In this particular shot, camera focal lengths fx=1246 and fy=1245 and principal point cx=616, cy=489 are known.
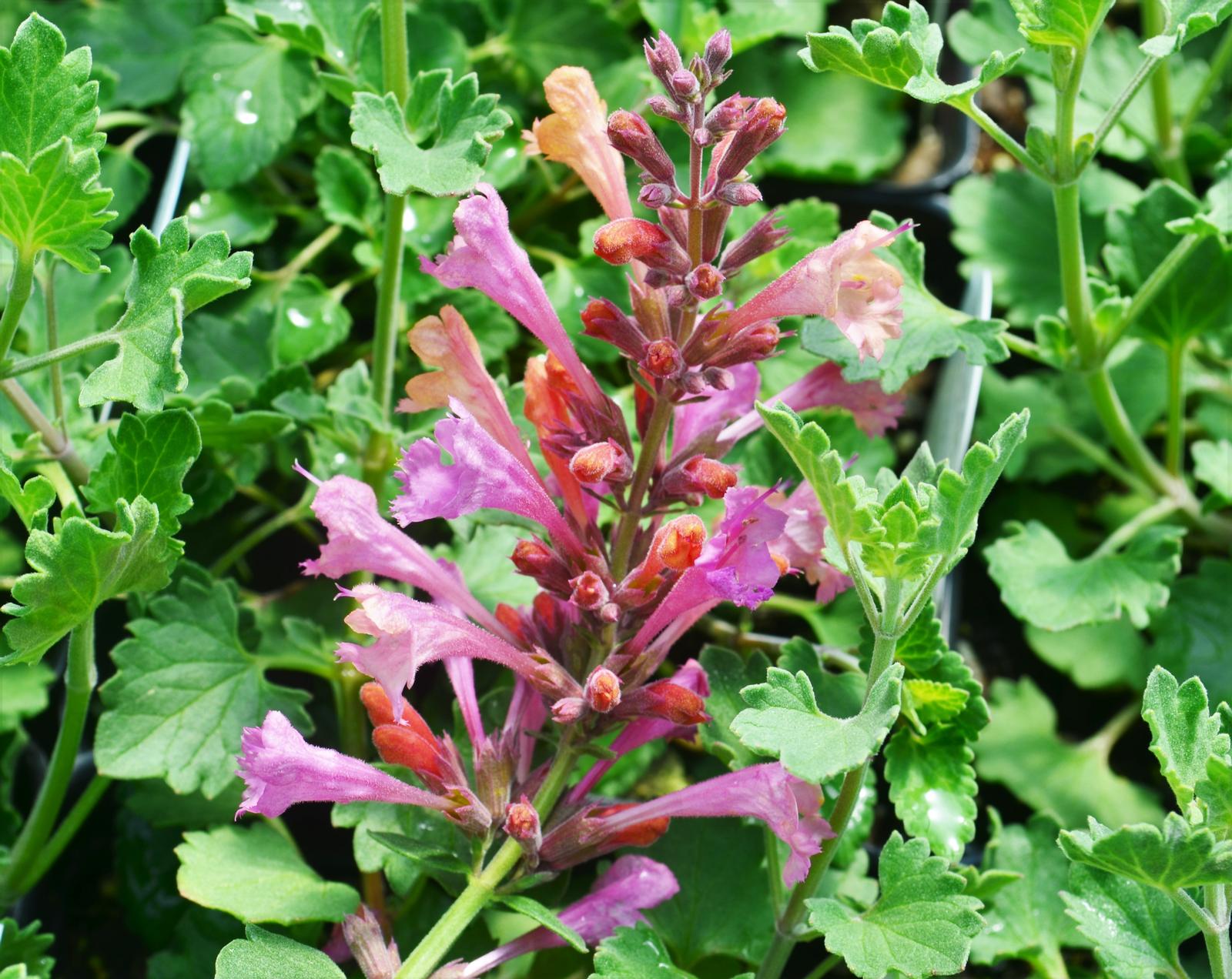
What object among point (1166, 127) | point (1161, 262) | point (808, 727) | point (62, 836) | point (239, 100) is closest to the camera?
point (808, 727)

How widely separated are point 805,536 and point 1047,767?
586 mm

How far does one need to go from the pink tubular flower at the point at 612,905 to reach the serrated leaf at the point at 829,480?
0.31 m

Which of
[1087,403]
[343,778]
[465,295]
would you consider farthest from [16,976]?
[1087,403]

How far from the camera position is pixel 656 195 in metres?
0.79

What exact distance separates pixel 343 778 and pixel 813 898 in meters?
0.33

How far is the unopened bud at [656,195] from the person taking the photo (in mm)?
784

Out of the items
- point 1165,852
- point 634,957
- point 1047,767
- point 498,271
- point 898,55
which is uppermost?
point 898,55

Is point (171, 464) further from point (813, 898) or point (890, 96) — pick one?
point (890, 96)

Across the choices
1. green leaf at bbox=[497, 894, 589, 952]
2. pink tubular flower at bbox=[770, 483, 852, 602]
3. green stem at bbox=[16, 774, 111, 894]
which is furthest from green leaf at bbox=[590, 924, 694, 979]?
green stem at bbox=[16, 774, 111, 894]

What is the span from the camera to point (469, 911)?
0.82 m

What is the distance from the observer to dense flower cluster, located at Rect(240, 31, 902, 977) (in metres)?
0.80

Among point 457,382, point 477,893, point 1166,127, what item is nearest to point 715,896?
point 477,893

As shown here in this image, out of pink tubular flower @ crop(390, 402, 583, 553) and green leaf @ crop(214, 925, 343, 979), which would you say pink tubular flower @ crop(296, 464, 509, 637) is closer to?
pink tubular flower @ crop(390, 402, 583, 553)

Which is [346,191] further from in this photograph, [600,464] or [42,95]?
[600,464]
